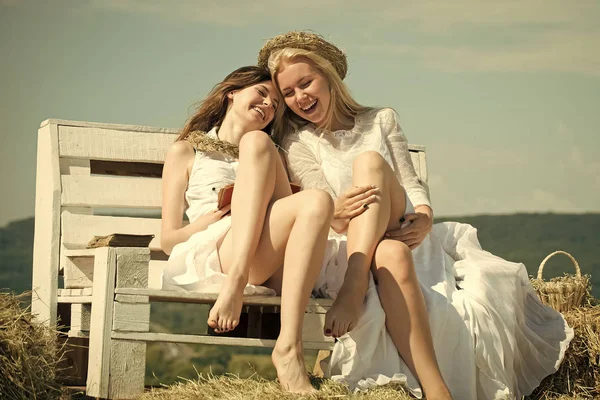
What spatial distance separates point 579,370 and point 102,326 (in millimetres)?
1759

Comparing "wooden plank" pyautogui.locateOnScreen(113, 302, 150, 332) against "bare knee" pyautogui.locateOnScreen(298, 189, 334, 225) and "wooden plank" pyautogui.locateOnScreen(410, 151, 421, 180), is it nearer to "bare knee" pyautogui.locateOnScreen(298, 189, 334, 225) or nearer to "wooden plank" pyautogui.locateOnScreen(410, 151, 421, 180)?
"bare knee" pyautogui.locateOnScreen(298, 189, 334, 225)

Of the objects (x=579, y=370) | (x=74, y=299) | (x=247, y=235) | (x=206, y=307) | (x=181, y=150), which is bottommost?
(x=206, y=307)

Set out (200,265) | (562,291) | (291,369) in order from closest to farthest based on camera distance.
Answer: (291,369), (200,265), (562,291)

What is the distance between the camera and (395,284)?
2.49 meters

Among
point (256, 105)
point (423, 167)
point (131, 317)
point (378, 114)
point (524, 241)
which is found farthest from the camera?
point (524, 241)

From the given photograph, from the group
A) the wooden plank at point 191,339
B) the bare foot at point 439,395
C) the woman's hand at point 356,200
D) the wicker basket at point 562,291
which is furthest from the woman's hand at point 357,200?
the wicker basket at point 562,291

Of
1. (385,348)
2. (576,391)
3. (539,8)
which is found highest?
(539,8)

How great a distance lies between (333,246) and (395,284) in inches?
13.9

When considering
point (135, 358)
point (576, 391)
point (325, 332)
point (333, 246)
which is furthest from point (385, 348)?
point (576, 391)

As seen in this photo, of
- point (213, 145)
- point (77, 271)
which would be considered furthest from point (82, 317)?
point (213, 145)

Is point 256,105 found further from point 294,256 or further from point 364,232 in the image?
point 294,256

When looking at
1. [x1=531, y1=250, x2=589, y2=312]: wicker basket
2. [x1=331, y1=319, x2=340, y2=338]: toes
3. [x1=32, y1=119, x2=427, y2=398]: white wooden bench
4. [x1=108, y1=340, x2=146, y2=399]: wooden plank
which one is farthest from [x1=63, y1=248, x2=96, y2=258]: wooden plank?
[x1=531, y1=250, x2=589, y2=312]: wicker basket

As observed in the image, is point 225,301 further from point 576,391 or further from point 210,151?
point 576,391

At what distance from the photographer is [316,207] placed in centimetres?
241
